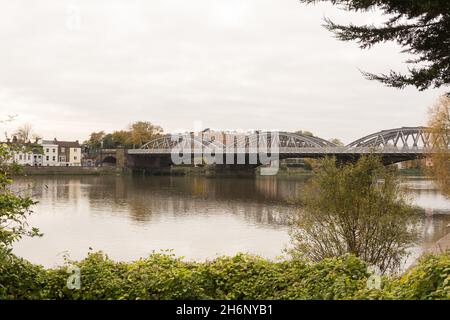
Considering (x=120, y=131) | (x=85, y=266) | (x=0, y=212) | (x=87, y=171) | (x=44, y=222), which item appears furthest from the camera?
(x=120, y=131)

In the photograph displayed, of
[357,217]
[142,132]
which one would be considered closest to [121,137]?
[142,132]

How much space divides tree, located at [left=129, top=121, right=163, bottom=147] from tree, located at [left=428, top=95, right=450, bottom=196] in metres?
88.9

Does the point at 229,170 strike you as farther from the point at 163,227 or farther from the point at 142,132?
the point at 163,227

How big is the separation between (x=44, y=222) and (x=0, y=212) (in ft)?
75.1

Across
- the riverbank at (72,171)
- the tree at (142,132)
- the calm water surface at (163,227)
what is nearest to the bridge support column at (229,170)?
the riverbank at (72,171)

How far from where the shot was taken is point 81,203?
124 feet

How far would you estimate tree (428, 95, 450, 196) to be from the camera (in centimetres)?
2980

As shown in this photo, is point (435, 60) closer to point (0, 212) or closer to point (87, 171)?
point (0, 212)

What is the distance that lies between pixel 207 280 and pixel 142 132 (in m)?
113

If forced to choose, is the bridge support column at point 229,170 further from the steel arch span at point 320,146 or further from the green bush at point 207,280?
the green bush at point 207,280

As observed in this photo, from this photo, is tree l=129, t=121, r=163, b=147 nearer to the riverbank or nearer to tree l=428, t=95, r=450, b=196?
the riverbank

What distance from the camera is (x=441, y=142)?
101 feet

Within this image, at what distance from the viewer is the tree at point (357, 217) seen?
16281mm
